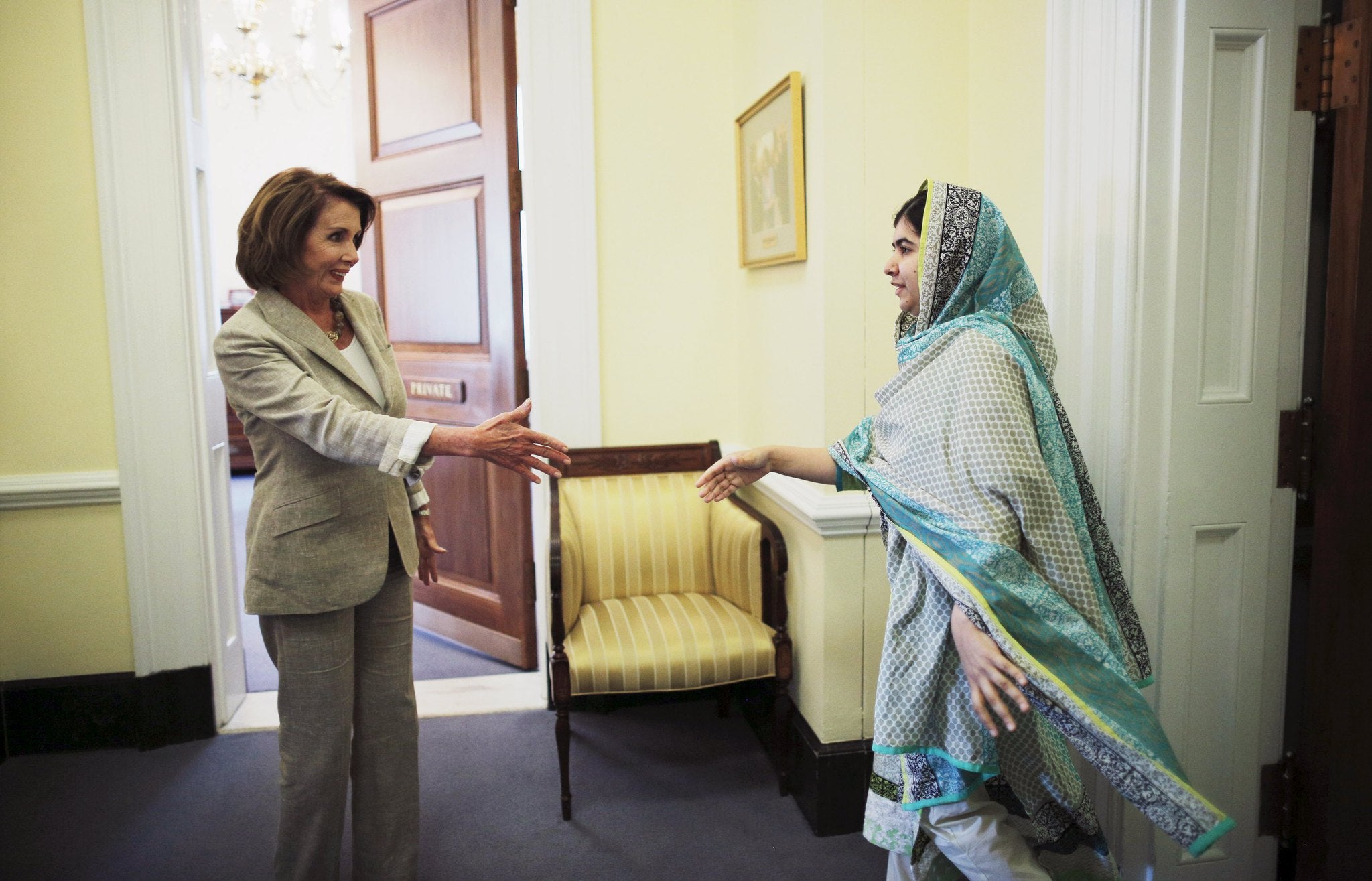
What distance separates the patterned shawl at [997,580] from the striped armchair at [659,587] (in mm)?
916

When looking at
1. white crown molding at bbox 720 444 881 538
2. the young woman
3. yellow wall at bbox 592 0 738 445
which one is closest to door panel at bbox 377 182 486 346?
yellow wall at bbox 592 0 738 445

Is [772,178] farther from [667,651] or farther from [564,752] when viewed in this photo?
[564,752]

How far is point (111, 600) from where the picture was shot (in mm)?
3008

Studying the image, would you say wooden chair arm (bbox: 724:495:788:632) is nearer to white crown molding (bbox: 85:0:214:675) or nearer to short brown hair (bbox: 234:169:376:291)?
short brown hair (bbox: 234:169:376:291)

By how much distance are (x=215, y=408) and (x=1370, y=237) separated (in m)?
3.17

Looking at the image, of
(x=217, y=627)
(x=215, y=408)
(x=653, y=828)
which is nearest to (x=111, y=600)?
(x=217, y=627)

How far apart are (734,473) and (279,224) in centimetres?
103

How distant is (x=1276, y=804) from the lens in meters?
1.95

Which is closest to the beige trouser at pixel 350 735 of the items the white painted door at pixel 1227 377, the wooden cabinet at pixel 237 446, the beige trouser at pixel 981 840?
the beige trouser at pixel 981 840

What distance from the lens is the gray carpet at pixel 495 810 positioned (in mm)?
2336

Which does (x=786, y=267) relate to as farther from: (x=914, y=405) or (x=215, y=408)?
(x=215, y=408)

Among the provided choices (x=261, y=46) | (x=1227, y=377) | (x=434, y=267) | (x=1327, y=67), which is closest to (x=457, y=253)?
(x=434, y=267)

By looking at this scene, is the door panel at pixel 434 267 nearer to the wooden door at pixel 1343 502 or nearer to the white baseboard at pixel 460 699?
the white baseboard at pixel 460 699

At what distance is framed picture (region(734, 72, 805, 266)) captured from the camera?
2.48m
